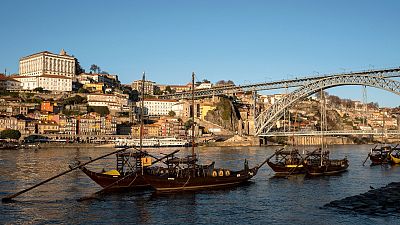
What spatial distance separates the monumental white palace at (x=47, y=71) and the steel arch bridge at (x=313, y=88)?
42.7 m

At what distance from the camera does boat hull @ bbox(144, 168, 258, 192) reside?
21.4 metres

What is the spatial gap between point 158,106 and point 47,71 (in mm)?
25407

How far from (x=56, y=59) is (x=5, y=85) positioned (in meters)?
14.0

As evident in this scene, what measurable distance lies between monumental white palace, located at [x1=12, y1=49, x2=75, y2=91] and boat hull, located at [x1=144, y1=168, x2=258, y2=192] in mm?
78100

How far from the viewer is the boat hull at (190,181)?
70.3 ft

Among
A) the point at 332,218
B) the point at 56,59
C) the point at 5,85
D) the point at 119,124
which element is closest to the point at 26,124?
the point at 119,124

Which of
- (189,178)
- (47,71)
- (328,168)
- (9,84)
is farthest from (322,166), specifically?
(47,71)

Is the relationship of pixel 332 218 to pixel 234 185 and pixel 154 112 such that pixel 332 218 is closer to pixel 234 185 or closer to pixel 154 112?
pixel 234 185

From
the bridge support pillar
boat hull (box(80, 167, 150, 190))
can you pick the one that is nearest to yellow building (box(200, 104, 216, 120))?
the bridge support pillar

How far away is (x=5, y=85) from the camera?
93.9 meters

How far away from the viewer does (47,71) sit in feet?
335

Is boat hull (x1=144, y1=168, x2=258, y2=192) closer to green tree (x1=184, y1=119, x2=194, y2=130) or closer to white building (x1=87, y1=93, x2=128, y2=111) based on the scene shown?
green tree (x1=184, y1=119, x2=194, y2=130)

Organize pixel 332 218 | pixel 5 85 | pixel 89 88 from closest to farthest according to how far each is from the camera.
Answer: pixel 332 218
pixel 5 85
pixel 89 88

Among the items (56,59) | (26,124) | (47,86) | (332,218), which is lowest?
(332,218)
